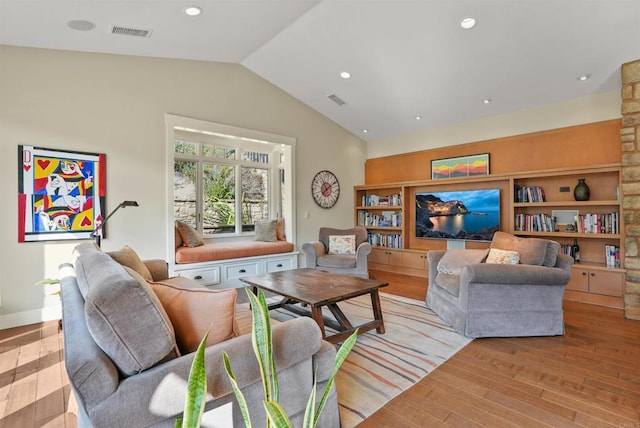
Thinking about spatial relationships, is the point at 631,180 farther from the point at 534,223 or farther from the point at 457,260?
the point at 457,260

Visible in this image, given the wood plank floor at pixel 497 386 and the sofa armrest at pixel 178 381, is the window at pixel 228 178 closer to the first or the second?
the wood plank floor at pixel 497 386

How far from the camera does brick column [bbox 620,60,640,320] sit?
3393mm

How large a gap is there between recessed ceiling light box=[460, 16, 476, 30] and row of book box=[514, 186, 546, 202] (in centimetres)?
240

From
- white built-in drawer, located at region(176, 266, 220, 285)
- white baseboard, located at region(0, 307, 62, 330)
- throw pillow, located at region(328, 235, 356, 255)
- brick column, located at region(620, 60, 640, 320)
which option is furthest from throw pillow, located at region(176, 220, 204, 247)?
brick column, located at region(620, 60, 640, 320)

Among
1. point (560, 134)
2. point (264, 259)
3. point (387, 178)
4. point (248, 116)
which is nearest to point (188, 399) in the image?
point (264, 259)

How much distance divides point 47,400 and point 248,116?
3970 millimetres

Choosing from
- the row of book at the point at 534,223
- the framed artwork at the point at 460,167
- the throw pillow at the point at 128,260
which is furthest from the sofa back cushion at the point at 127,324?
the framed artwork at the point at 460,167

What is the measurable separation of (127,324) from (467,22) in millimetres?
3844

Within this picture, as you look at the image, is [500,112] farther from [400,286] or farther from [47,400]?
[47,400]

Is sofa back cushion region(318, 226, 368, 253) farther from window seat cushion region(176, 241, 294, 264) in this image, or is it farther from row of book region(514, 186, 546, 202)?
row of book region(514, 186, 546, 202)

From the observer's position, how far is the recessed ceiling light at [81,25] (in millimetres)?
2947

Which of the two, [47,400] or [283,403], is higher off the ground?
[283,403]

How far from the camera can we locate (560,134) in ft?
14.3

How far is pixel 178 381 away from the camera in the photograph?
112cm
